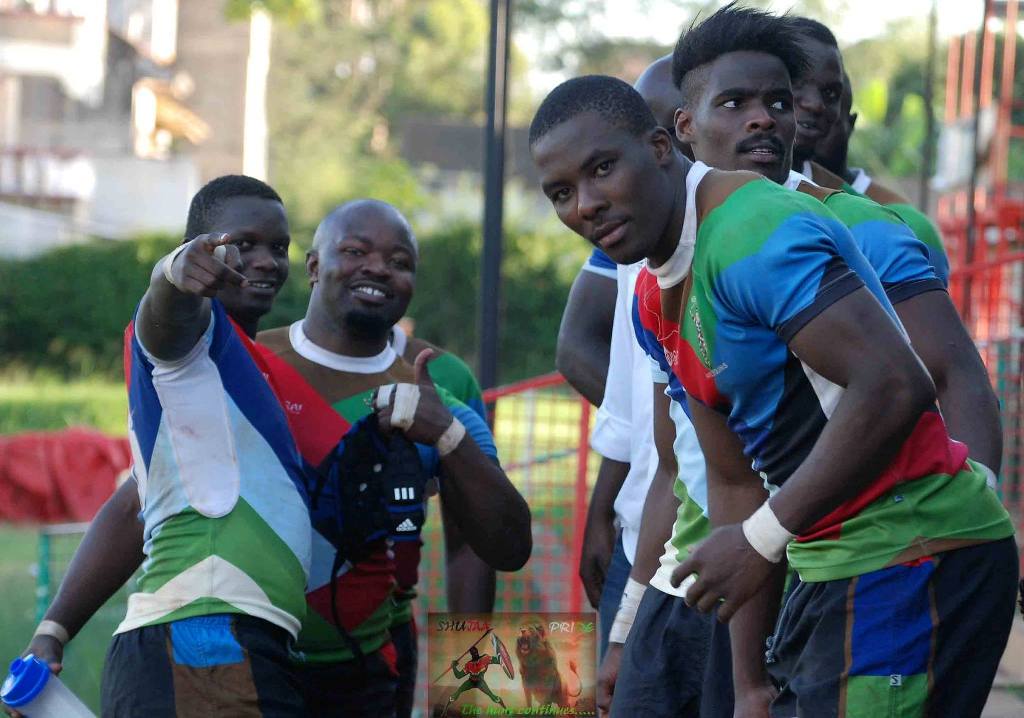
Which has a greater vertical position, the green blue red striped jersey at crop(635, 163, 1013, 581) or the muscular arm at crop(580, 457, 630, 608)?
the green blue red striped jersey at crop(635, 163, 1013, 581)

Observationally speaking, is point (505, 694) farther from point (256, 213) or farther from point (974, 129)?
point (974, 129)

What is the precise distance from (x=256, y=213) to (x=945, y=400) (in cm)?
191

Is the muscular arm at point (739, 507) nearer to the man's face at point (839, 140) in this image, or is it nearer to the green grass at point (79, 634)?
the man's face at point (839, 140)

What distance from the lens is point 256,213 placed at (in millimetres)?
4043

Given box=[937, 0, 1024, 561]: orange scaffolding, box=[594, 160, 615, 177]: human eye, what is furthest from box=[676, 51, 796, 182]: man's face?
box=[937, 0, 1024, 561]: orange scaffolding

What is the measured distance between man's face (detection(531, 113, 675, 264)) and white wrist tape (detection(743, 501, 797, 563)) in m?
0.60

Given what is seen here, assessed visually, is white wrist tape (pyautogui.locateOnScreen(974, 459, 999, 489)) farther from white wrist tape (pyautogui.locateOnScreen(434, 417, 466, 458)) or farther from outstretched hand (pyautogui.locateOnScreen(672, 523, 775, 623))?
white wrist tape (pyautogui.locateOnScreen(434, 417, 466, 458))

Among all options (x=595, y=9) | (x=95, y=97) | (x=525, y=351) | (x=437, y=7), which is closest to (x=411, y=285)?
(x=525, y=351)

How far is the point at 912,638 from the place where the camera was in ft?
8.67

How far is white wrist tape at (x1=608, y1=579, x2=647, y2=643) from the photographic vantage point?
380cm

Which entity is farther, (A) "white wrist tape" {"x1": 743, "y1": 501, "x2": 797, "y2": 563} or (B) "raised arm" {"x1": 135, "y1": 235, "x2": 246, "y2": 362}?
(B) "raised arm" {"x1": 135, "y1": 235, "x2": 246, "y2": 362}

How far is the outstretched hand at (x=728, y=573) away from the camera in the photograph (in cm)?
258

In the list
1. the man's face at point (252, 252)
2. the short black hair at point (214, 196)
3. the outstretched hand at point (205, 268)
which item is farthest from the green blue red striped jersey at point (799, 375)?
the short black hair at point (214, 196)

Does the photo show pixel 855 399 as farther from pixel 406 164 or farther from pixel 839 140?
pixel 406 164
